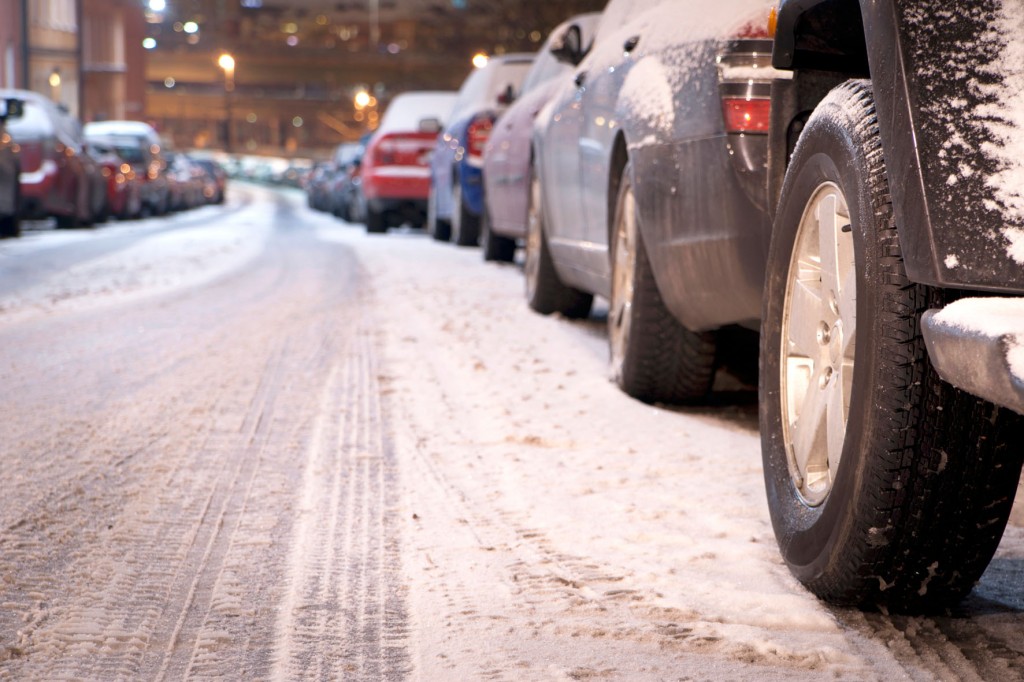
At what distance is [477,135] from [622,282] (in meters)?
7.58

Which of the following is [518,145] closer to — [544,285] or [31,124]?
[544,285]

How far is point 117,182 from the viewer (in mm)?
20719

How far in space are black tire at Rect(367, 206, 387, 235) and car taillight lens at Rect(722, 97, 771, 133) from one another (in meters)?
13.9

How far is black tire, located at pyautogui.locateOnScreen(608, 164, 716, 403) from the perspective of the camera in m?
4.46

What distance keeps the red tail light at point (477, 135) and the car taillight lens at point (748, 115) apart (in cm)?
872

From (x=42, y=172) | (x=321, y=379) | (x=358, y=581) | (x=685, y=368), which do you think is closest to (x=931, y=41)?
(x=358, y=581)

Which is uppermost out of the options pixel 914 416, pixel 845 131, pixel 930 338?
pixel 845 131

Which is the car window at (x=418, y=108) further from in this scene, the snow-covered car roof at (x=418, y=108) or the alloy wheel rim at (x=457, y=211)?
the alloy wheel rim at (x=457, y=211)

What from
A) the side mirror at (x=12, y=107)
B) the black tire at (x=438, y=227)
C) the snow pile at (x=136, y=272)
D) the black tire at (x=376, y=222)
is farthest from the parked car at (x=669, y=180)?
the black tire at (x=376, y=222)

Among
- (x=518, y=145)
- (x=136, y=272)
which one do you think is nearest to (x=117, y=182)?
(x=136, y=272)

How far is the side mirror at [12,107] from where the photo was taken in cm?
1508

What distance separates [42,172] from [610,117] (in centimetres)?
1310

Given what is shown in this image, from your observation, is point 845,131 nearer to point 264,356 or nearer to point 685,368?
point 685,368

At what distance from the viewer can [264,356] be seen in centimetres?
573
